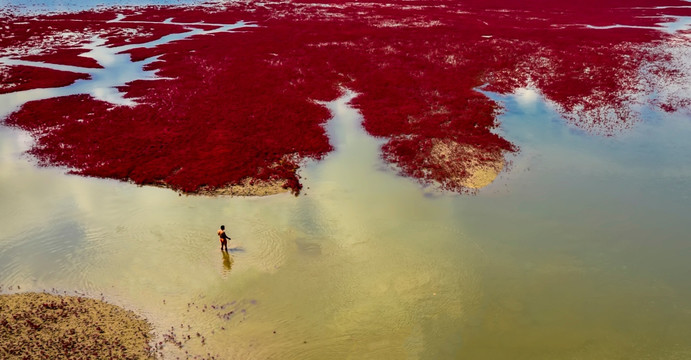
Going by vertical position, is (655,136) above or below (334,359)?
above

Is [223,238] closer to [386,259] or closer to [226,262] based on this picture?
[226,262]

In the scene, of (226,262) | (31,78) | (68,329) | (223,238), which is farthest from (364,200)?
(31,78)

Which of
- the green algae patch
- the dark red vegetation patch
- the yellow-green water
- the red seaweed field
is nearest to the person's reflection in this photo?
the yellow-green water

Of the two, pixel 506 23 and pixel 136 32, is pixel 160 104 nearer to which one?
pixel 136 32

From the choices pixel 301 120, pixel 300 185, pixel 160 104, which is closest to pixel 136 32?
pixel 160 104

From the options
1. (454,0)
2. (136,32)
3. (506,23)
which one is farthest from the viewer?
(454,0)

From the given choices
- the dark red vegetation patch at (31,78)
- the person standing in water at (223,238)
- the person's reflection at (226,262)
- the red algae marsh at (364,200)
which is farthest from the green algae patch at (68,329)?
the dark red vegetation patch at (31,78)

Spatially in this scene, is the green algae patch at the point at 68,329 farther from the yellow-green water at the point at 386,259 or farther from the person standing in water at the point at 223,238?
the person standing in water at the point at 223,238
